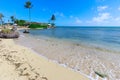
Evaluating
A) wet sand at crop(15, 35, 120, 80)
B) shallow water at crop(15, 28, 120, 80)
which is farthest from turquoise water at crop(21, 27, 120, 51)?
wet sand at crop(15, 35, 120, 80)

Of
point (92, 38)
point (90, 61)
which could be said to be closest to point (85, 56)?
point (90, 61)

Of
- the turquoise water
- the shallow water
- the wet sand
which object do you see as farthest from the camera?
the turquoise water

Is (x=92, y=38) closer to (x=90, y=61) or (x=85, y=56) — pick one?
(x=85, y=56)

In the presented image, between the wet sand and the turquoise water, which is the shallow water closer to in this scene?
the wet sand

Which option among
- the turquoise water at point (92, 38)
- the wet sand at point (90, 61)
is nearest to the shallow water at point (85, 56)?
the wet sand at point (90, 61)

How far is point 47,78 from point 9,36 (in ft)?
50.2

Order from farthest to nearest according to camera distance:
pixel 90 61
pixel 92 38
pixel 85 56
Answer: pixel 92 38, pixel 85 56, pixel 90 61

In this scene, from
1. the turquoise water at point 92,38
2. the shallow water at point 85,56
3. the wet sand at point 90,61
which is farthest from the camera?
the turquoise water at point 92,38

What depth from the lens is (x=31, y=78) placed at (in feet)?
14.3

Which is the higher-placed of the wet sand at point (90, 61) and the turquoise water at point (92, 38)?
the wet sand at point (90, 61)

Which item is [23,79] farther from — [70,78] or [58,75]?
[70,78]

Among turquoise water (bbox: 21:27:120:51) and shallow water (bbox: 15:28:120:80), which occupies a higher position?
shallow water (bbox: 15:28:120:80)

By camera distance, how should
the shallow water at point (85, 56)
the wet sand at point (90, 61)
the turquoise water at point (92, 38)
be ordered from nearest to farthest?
the wet sand at point (90, 61) < the shallow water at point (85, 56) < the turquoise water at point (92, 38)

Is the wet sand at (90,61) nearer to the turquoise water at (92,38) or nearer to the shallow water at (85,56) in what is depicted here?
the shallow water at (85,56)
